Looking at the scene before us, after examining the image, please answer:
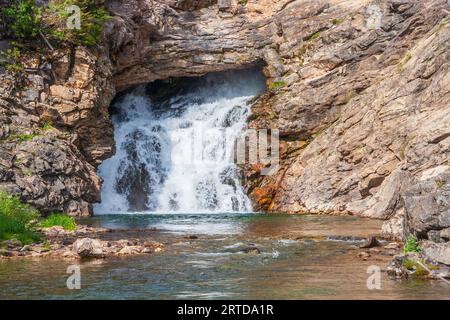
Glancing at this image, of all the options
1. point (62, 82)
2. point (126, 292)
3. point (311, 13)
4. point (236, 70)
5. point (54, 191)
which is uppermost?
point (311, 13)

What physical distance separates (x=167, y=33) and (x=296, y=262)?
40.2m

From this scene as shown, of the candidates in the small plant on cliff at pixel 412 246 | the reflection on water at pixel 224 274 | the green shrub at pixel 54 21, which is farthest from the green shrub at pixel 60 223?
the green shrub at pixel 54 21

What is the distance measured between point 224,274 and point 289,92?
1451 inches

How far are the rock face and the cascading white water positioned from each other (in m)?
2.92

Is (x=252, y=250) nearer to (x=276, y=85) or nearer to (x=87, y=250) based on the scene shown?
(x=87, y=250)

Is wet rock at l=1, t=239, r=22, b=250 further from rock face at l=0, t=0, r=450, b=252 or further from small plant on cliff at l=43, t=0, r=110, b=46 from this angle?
small plant on cliff at l=43, t=0, r=110, b=46

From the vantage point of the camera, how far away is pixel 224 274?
59.4 feet

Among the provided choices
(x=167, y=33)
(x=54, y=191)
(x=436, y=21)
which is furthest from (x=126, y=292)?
(x=167, y=33)

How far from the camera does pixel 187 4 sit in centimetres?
5844

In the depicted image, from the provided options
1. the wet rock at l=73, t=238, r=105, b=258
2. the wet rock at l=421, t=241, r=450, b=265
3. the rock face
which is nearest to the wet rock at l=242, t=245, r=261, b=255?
the wet rock at l=73, t=238, r=105, b=258

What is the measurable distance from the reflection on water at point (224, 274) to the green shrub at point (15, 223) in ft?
11.3

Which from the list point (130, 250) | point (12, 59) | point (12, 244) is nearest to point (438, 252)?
point (130, 250)

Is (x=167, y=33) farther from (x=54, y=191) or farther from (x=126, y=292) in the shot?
(x=126, y=292)

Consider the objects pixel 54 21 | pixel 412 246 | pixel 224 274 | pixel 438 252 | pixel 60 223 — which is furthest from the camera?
pixel 54 21
